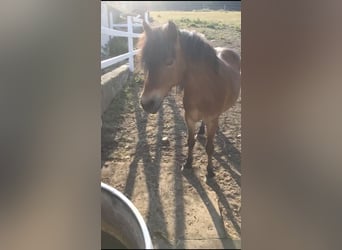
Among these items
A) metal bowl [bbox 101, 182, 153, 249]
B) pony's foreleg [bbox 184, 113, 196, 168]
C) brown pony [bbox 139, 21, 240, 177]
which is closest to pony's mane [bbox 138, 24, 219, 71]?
brown pony [bbox 139, 21, 240, 177]

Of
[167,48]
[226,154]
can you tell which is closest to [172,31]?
[167,48]

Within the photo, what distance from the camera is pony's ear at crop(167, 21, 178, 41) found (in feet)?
2.00

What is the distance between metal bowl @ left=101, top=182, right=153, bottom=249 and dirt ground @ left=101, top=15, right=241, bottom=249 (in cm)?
2

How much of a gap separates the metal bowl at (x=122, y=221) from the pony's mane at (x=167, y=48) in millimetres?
257

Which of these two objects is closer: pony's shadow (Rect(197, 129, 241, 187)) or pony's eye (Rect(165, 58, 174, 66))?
pony's shadow (Rect(197, 129, 241, 187))

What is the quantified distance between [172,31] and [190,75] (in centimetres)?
10

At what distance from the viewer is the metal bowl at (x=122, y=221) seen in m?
0.61

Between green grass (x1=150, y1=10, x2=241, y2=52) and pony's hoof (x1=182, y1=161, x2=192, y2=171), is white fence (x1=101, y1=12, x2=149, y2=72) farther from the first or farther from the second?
pony's hoof (x1=182, y1=161, x2=192, y2=171)

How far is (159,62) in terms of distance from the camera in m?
0.67
